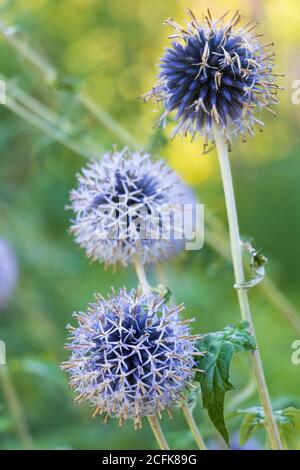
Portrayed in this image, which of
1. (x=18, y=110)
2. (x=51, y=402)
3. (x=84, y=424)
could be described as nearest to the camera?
(x=18, y=110)

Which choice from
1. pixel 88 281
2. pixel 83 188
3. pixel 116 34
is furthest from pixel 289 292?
pixel 83 188

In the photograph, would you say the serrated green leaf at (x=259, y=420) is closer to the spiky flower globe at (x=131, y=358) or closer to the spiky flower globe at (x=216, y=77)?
the spiky flower globe at (x=131, y=358)

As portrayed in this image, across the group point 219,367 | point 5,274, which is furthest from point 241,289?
point 5,274

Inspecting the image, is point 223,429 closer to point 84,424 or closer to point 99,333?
point 99,333

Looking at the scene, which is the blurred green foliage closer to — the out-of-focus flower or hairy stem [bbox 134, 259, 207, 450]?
the out-of-focus flower

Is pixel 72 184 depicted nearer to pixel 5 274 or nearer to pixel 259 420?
pixel 5 274

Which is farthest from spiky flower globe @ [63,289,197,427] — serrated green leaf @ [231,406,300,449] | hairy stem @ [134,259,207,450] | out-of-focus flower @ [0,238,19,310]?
out-of-focus flower @ [0,238,19,310]
